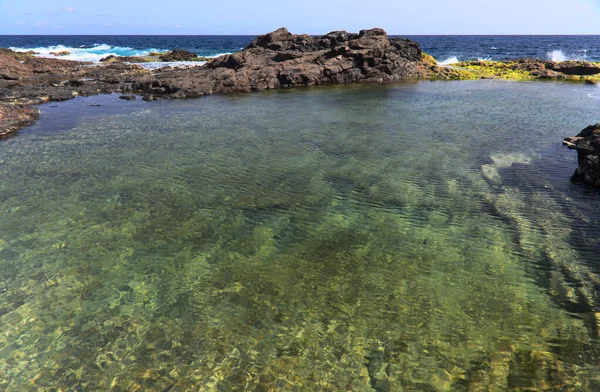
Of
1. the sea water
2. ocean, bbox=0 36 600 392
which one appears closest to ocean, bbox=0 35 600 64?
the sea water

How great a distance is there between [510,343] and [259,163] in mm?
10609

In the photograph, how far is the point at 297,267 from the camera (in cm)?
793

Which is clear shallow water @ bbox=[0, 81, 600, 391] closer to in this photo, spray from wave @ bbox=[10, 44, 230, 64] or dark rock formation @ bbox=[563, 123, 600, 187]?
dark rock formation @ bbox=[563, 123, 600, 187]

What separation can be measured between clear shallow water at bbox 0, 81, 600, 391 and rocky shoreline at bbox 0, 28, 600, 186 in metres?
18.5

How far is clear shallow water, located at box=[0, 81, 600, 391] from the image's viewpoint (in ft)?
18.3

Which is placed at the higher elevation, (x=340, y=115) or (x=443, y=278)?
(x=340, y=115)

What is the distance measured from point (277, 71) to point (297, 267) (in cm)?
3344

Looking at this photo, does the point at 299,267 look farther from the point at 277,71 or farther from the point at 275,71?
the point at 277,71

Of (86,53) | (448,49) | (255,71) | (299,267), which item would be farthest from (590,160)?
(448,49)

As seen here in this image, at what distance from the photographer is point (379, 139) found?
17.7 metres

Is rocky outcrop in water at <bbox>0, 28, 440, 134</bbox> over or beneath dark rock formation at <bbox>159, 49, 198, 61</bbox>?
beneath

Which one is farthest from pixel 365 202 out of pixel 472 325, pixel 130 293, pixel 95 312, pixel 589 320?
pixel 95 312

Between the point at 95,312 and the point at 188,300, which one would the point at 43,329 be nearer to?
the point at 95,312

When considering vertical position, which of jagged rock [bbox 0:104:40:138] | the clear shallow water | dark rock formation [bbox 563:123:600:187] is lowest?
the clear shallow water
